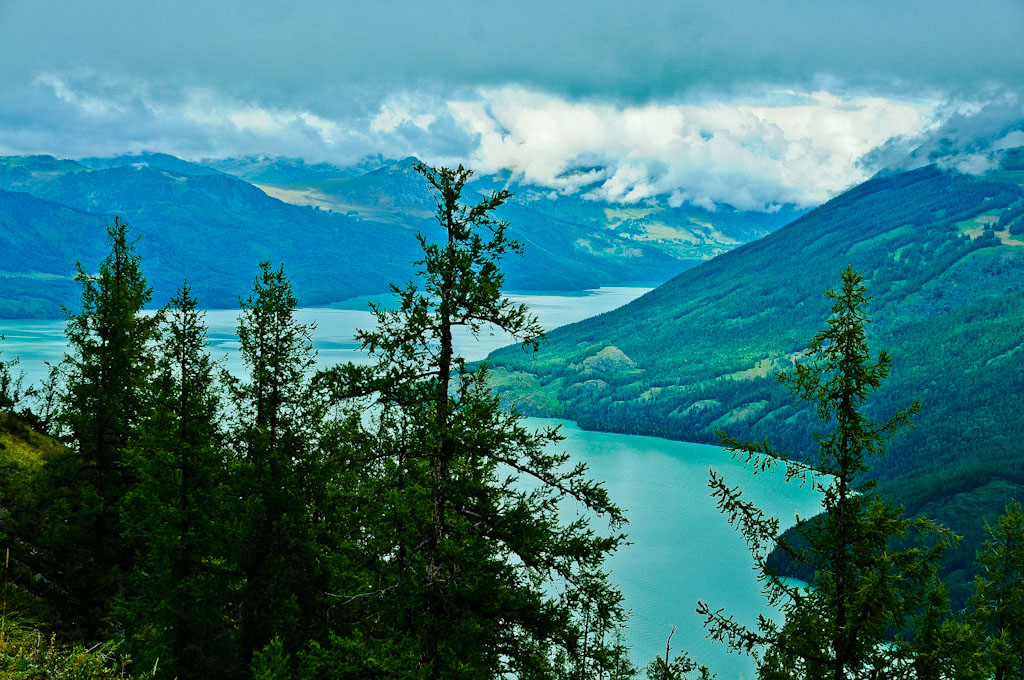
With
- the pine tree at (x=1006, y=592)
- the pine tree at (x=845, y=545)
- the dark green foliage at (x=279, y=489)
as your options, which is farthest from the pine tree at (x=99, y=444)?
the pine tree at (x=1006, y=592)

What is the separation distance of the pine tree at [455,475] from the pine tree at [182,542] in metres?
7.51

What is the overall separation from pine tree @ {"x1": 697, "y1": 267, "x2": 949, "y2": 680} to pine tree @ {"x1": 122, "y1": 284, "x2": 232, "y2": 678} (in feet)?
40.0

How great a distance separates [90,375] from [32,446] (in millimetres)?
12136

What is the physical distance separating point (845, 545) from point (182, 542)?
48.2 feet

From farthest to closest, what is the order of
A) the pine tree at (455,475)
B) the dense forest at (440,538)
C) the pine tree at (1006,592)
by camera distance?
the pine tree at (1006,592) < the pine tree at (455,475) < the dense forest at (440,538)

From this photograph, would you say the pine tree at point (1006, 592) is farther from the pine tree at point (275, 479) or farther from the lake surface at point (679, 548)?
the pine tree at point (275, 479)

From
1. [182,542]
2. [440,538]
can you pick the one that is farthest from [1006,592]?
[182,542]

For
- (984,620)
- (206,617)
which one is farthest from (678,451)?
(206,617)

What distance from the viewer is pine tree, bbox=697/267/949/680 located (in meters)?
11.4

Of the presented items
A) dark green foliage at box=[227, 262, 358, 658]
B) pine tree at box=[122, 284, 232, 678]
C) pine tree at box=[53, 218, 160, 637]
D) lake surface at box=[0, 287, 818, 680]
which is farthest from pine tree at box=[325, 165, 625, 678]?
lake surface at box=[0, 287, 818, 680]

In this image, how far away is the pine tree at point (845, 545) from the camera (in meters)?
11.4

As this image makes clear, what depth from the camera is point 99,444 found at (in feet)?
77.0

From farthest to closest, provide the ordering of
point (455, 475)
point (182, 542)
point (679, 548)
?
point (679, 548)
point (182, 542)
point (455, 475)

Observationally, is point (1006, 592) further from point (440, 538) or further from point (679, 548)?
point (679, 548)
